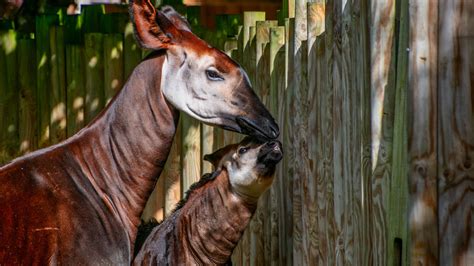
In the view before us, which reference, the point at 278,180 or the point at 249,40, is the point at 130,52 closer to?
the point at 249,40

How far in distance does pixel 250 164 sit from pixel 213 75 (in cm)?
98

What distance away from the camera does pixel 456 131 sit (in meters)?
4.54

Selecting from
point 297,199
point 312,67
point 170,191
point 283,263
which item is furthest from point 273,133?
point 170,191

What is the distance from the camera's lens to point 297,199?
744 centimetres

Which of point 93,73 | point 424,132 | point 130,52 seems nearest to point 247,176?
point 424,132

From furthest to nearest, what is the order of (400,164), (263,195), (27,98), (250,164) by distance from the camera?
(27,98)
(263,195)
(250,164)
(400,164)

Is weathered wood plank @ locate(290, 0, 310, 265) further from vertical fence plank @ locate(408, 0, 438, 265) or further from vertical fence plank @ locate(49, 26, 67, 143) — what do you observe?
vertical fence plank @ locate(49, 26, 67, 143)

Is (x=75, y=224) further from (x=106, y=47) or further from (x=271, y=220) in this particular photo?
(x=106, y=47)

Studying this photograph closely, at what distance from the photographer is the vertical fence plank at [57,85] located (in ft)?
34.0

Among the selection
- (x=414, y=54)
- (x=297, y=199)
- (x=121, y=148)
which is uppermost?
(x=414, y=54)

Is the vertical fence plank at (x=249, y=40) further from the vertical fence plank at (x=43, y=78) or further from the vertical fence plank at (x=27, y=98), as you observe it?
the vertical fence plank at (x=27, y=98)

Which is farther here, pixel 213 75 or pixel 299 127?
pixel 299 127

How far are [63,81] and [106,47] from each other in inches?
21.0

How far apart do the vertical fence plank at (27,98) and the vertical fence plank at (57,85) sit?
0.76 ft
